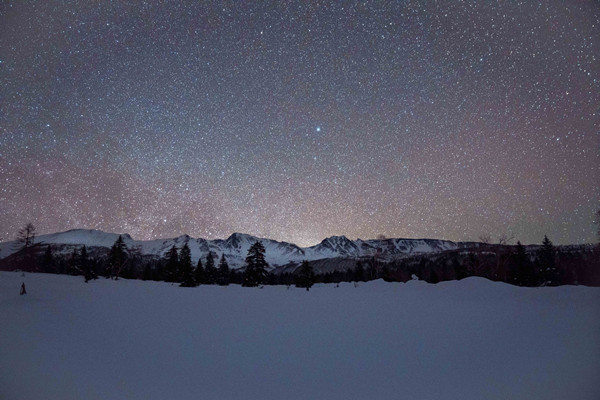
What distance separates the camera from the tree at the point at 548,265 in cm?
4050

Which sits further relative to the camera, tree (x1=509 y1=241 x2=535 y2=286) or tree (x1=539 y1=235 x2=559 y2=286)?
tree (x1=539 y1=235 x2=559 y2=286)

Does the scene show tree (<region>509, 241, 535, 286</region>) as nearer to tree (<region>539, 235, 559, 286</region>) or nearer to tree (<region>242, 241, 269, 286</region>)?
tree (<region>539, 235, 559, 286</region>)

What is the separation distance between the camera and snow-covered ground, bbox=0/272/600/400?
229 inches

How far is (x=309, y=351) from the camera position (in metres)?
7.76

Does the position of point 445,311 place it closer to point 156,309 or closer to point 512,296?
point 512,296

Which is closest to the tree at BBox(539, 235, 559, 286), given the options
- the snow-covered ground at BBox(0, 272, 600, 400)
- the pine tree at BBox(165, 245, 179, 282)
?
the snow-covered ground at BBox(0, 272, 600, 400)

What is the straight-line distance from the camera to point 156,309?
42.3ft

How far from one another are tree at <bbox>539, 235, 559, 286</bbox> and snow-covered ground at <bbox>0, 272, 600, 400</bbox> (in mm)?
37525

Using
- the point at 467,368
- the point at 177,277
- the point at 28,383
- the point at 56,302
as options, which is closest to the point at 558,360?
the point at 467,368

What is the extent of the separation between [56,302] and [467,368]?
58.0 ft

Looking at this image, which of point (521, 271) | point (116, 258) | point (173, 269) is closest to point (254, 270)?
point (173, 269)

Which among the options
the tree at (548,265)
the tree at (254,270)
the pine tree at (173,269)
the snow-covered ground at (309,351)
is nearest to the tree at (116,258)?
the pine tree at (173,269)

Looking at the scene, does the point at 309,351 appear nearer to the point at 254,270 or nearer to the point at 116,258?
the point at 254,270

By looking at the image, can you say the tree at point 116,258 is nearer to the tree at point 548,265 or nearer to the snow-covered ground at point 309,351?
the snow-covered ground at point 309,351
